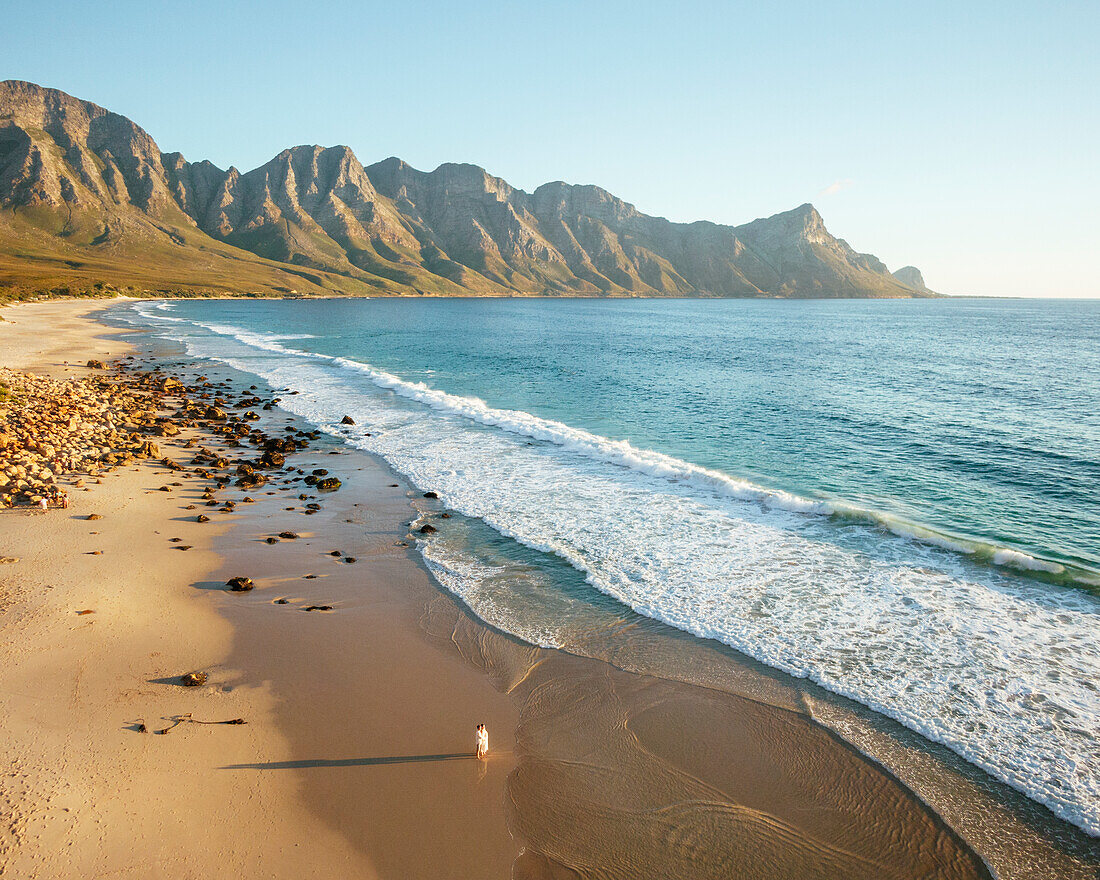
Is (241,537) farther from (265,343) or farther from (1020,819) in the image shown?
(265,343)

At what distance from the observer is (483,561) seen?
1773 cm

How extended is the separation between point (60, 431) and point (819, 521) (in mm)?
32211

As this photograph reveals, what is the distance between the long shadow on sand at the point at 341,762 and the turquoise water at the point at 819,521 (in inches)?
161

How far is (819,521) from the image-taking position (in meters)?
21.1

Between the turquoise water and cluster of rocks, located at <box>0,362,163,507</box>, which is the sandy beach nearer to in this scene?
the turquoise water

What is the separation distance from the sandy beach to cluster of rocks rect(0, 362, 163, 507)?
6424mm

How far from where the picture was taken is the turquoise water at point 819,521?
12320 millimetres

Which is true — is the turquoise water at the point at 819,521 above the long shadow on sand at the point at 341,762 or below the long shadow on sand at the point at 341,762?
above

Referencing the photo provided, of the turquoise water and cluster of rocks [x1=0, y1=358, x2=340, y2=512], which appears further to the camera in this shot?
cluster of rocks [x1=0, y1=358, x2=340, y2=512]

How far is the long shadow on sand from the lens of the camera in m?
9.65

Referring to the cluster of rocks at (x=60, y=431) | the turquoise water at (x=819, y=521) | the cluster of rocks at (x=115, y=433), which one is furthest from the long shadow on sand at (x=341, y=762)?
the cluster of rocks at (x=60, y=431)

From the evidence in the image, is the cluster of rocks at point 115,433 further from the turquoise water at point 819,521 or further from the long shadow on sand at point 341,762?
the long shadow on sand at point 341,762

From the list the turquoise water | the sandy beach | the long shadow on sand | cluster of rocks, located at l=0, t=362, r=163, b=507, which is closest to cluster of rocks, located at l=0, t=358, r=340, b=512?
cluster of rocks, located at l=0, t=362, r=163, b=507

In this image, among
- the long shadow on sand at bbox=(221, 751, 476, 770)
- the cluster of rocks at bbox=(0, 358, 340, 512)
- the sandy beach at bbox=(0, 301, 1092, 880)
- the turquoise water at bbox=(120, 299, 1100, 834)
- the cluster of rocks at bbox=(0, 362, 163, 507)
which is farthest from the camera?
the cluster of rocks at bbox=(0, 358, 340, 512)
